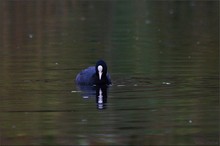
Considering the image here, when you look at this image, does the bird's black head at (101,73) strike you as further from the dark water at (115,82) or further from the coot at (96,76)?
the dark water at (115,82)

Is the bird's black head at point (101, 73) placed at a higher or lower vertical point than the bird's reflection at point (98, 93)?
higher

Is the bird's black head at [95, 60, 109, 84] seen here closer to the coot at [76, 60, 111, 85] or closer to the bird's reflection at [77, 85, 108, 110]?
the coot at [76, 60, 111, 85]

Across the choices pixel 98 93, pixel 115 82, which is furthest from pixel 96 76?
pixel 98 93

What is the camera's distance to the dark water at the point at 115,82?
477 inches

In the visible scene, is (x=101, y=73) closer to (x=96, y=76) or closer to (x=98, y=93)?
(x=96, y=76)

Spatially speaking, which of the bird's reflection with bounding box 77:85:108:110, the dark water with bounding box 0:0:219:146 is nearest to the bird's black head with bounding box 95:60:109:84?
the bird's reflection with bounding box 77:85:108:110

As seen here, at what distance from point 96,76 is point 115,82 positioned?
0.41m

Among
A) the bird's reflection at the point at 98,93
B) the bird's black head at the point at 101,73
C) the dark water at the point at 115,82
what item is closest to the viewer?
the dark water at the point at 115,82

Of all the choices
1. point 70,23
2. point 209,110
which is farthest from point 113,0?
point 209,110

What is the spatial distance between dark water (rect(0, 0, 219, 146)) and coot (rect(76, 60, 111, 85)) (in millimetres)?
219

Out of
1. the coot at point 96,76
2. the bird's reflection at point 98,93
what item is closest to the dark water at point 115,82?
the bird's reflection at point 98,93

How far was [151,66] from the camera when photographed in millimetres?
19781

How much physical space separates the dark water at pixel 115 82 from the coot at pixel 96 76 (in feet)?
0.72

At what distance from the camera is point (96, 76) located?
17.5 m
